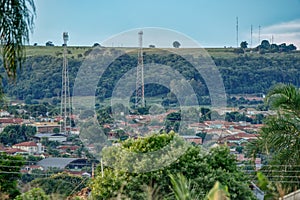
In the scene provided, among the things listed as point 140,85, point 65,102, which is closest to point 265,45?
point 140,85

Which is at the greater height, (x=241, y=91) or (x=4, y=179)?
(x=241, y=91)

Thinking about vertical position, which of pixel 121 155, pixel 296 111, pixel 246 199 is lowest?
pixel 246 199

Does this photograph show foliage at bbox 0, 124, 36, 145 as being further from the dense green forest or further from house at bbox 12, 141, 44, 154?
the dense green forest

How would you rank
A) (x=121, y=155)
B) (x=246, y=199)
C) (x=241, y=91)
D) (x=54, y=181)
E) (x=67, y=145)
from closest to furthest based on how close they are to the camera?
(x=246, y=199) < (x=121, y=155) < (x=54, y=181) < (x=67, y=145) < (x=241, y=91)

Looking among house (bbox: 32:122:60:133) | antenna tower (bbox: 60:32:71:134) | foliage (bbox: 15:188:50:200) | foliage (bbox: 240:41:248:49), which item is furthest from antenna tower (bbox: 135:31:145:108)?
foliage (bbox: 15:188:50:200)

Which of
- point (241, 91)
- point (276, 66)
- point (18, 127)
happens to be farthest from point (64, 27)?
point (276, 66)

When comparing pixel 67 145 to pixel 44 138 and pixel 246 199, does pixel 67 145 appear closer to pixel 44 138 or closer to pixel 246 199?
pixel 44 138

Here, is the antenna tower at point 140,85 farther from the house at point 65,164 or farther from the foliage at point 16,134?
the house at point 65,164

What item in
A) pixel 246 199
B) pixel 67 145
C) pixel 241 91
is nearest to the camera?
pixel 246 199
